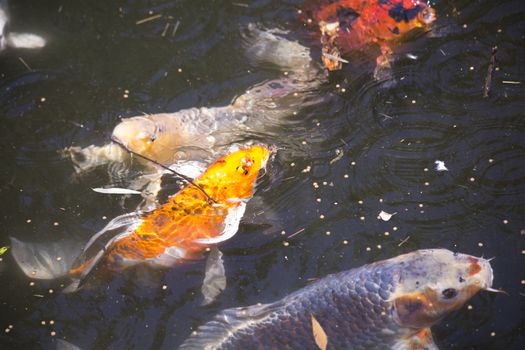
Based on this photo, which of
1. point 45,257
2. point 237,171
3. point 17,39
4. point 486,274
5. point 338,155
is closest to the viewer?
point 486,274

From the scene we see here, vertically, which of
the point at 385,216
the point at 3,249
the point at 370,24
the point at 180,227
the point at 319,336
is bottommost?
the point at 3,249

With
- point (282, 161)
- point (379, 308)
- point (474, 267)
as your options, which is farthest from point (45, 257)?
point (474, 267)

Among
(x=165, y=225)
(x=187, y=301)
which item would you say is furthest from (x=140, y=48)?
(x=187, y=301)

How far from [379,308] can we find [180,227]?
130cm

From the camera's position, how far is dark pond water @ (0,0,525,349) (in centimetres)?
343

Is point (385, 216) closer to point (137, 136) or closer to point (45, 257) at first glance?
point (137, 136)

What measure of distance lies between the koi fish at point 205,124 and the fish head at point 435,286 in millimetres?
1623

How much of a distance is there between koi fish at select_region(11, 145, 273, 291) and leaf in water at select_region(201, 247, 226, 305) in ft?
0.45

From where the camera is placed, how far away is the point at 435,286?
2941 millimetres

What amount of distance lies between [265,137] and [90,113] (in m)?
1.48

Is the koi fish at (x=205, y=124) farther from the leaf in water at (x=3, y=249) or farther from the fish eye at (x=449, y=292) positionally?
the fish eye at (x=449, y=292)

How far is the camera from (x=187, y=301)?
136 inches

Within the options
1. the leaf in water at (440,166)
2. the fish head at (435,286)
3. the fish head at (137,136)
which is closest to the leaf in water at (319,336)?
the fish head at (435,286)

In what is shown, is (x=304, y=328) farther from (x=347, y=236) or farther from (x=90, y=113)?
(x=90, y=113)
